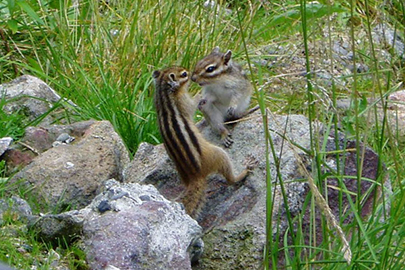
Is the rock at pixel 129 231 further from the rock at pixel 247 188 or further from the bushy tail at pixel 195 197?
the bushy tail at pixel 195 197

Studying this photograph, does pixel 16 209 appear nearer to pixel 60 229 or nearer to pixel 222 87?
pixel 60 229

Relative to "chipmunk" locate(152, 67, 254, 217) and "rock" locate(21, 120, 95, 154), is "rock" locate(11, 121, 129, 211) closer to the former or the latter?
"rock" locate(21, 120, 95, 154)

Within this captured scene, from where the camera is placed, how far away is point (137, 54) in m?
7.12

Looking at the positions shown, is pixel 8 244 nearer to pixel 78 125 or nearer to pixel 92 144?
pixel 92 144

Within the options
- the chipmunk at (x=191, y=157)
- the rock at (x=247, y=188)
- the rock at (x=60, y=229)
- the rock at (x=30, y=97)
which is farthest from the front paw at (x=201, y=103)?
the rock at (x=60, y=229)

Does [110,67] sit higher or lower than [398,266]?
lower

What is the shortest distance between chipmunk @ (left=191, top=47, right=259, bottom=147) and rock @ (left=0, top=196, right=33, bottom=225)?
1438mm

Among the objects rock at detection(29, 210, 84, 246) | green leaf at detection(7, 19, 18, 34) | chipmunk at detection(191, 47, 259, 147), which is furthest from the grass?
rock at detection(29, 210, 84, 246)

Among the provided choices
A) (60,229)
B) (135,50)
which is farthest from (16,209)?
(135,50)

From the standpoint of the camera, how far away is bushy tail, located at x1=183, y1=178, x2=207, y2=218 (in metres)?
4.70

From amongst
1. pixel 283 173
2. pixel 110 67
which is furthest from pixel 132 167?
pixel 110 67

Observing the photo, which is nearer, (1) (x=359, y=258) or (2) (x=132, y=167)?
(1) (x=359, y=258)

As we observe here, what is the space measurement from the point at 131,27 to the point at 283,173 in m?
3.05

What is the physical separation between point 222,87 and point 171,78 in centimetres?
41
